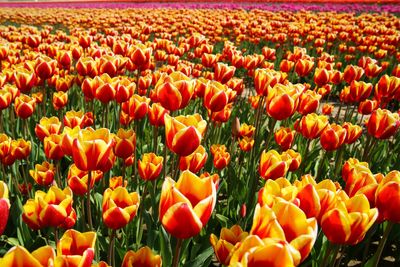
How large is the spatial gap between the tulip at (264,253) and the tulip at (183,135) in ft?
2.91

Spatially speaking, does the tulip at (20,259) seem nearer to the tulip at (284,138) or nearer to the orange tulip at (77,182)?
the orange tulip at (77,182)

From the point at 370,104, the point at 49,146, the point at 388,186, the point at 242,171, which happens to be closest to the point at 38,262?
the point at 388,186

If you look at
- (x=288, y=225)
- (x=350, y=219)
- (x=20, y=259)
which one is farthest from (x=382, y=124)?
(x=20, y=259)

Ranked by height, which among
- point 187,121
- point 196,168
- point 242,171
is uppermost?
point 187,121

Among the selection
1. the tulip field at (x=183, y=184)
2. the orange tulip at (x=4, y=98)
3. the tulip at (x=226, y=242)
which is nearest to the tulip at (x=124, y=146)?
the tulip field at (x=183, y=184)

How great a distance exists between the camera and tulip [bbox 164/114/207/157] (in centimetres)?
178

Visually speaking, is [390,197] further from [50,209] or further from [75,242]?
[50,209]

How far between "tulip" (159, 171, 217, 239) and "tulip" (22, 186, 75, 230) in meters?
0.71

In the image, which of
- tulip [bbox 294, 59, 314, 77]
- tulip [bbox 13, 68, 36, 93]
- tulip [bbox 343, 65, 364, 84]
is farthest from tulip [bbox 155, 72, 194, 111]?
tulip [bbox 343, 65, 364, 84]

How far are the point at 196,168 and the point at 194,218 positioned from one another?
101cm

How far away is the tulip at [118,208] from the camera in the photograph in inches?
64.1

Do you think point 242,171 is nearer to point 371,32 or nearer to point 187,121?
point 187,121

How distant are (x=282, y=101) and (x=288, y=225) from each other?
1.54 meters

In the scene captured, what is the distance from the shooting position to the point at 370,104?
3643 mm
